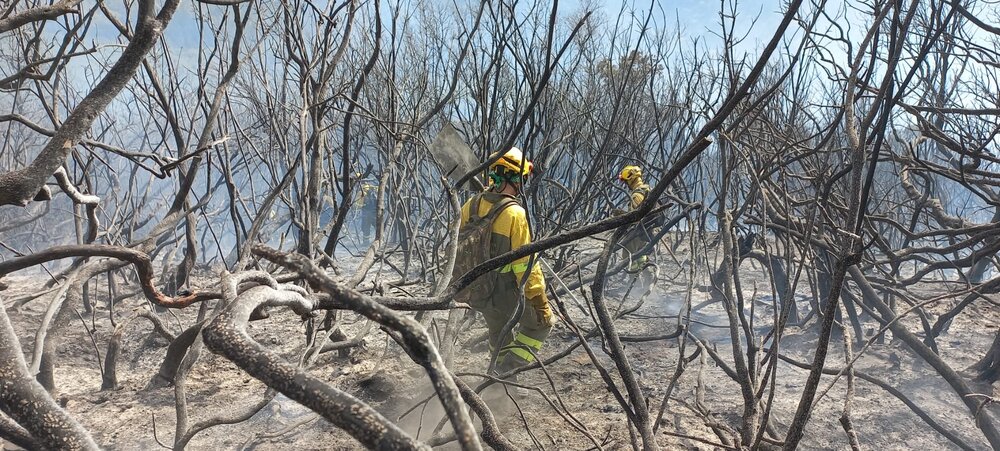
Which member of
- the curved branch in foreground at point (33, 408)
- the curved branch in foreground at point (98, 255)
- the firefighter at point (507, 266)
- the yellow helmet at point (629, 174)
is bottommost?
the curved branch in foreground at point (33, 408)

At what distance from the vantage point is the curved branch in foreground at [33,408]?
0.40 meters

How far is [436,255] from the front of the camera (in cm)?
349

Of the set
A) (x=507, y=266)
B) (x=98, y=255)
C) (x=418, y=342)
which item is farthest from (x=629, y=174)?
(x=418, y=342)

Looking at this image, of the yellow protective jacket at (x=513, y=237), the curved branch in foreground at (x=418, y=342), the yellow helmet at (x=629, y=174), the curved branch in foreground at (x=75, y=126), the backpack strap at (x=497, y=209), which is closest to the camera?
the curved branch in foreground at (x=418, y=342)

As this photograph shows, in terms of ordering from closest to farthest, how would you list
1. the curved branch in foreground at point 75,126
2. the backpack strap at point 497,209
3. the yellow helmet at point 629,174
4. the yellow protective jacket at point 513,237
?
the curved branch in foreground at point 75,126 → the backpack strap at point 497,209 → the yellow protective jacket at point 513,237 → the yellow helmet at point 629,174

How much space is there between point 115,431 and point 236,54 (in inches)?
68.6

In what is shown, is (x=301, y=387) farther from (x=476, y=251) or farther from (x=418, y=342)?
(x=476, y=251)

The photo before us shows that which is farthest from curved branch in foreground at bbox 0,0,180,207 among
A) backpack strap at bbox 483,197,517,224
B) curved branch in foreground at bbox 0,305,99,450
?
backpack strap at bbox 483,197,517,224

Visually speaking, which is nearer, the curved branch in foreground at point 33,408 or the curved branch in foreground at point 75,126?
the curved branch in foreground at point 33,408

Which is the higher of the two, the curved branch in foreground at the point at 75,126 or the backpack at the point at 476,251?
the backpack at the point at 476,251

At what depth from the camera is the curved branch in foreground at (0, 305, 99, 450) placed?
404 millimetres

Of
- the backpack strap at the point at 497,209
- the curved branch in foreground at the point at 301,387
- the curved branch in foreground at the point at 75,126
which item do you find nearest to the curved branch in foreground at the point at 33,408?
the curved branch in foreground at the point at 301,387

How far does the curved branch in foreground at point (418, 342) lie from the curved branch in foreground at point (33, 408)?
24 cm

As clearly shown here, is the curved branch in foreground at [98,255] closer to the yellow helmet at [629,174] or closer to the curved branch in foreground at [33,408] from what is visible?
the curved branch in foreground at [33,408]
